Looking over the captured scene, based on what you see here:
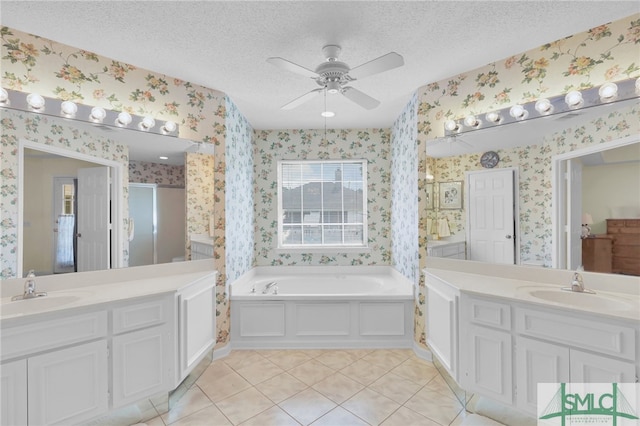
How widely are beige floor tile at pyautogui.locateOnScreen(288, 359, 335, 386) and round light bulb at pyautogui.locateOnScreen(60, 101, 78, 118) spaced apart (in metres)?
2.64

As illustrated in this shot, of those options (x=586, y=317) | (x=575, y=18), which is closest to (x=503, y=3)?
(x=575, y=18)

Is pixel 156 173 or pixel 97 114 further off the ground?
pixel 97 114

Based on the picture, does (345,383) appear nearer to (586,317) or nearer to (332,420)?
(332,420)

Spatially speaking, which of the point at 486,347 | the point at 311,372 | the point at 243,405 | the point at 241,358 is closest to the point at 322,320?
the point at 311,372

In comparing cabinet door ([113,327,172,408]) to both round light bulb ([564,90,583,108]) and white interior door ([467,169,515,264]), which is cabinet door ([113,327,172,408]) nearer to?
white interior door ([467,169,515,264])

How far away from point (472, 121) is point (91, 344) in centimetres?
312

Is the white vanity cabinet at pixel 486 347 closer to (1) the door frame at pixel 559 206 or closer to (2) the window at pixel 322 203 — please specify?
(1) the door frame at pixel 559 206

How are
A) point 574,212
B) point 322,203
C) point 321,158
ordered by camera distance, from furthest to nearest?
1. point 322,203
2. point 321,158
3. point 574,212

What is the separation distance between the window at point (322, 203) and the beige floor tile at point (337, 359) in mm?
1490

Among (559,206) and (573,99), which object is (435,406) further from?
(573,99)

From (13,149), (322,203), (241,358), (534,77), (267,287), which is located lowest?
(241,358)

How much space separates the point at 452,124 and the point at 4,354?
3.30 m

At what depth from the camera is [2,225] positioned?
5.79ft

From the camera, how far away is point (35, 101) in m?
1.89
